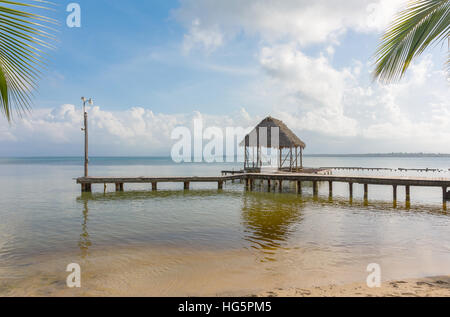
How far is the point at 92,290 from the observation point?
5508mm

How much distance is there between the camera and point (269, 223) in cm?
1162

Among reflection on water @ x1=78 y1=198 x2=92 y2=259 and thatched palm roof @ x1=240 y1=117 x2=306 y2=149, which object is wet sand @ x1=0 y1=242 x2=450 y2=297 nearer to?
reflection on water @ x1=78 y1=198 x2=92 y2=259

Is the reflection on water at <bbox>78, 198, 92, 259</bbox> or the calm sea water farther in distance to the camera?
the reflection on water at <bbox>78, 198, 92, 259</bbox>

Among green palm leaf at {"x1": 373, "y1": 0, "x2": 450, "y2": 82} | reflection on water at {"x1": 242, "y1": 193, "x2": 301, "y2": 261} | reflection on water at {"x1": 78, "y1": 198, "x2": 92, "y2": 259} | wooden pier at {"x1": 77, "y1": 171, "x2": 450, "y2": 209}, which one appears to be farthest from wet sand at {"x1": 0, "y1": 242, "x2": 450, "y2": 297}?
wooden pier at {"x1": 77, "y1": 171, "x2": 450, "y2": 209}

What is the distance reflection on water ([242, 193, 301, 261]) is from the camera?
28.2 ft

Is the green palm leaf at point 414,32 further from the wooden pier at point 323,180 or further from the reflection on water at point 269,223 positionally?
the wooden pier at point 323,180

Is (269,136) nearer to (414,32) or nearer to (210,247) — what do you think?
(210,247)

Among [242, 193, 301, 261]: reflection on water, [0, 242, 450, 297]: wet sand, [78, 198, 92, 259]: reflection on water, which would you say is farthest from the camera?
[242, 193, 301, 261]: reflection on water

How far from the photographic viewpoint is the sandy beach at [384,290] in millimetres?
4605

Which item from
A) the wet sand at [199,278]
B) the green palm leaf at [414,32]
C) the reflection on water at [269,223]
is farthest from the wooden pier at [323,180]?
the green palm leaf at [414,32]

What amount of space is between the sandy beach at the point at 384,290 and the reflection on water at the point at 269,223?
2.38 m

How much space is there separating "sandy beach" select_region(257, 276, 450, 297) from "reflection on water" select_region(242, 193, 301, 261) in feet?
7.82

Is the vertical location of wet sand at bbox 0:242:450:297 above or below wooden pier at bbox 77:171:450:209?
below

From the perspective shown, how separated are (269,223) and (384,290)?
684 centimetres
